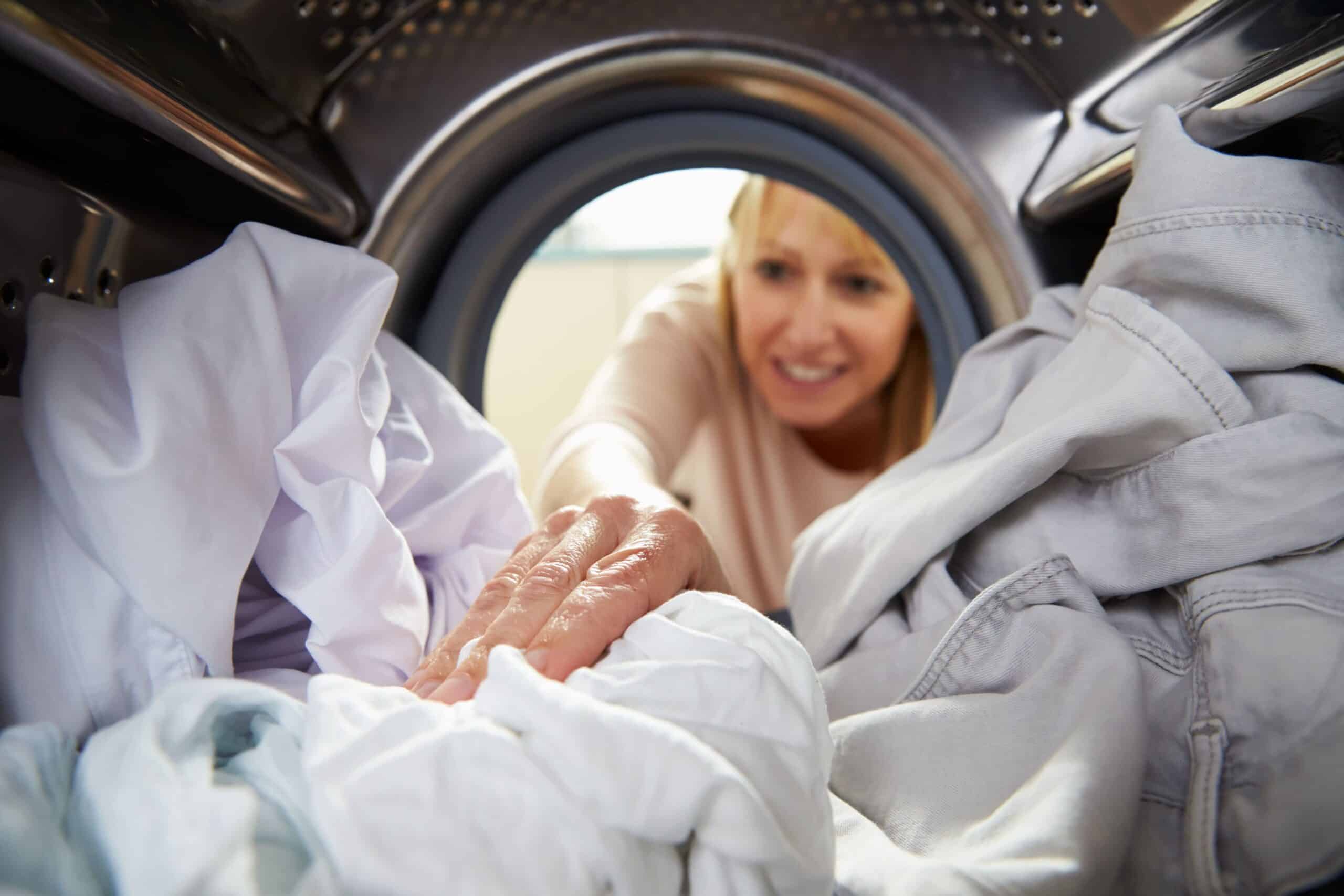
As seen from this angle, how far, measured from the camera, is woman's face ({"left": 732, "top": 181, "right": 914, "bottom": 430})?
1.20m

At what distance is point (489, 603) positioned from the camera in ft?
1.49

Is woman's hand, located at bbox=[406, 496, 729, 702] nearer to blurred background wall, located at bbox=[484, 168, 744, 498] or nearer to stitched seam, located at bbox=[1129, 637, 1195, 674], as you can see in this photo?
stitched seam, located at bbox=[1129, 637, 1195, 674]

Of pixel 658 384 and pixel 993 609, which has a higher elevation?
pixel 993 609

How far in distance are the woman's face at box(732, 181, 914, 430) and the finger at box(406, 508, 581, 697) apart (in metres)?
0.76

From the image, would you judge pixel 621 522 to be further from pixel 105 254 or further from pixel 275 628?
pixel 105 254

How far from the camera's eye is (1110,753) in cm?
37

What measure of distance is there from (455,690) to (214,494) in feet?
0.43

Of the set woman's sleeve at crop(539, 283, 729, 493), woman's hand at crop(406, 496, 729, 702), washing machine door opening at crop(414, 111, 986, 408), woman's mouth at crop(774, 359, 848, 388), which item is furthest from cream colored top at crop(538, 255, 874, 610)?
woman's hand at crop(406, 496, 729, 702)

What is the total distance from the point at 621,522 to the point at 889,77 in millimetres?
453

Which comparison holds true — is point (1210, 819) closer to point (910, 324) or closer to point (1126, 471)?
point (1126, 471)

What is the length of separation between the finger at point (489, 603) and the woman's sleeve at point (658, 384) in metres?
0.41

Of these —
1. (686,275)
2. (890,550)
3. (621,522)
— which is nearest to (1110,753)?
(890,550)

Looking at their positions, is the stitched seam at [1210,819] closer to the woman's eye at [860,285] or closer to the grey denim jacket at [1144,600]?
the grey denim jacket at [1144,600]

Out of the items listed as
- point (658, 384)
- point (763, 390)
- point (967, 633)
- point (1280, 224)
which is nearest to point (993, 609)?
point (967, 633)
